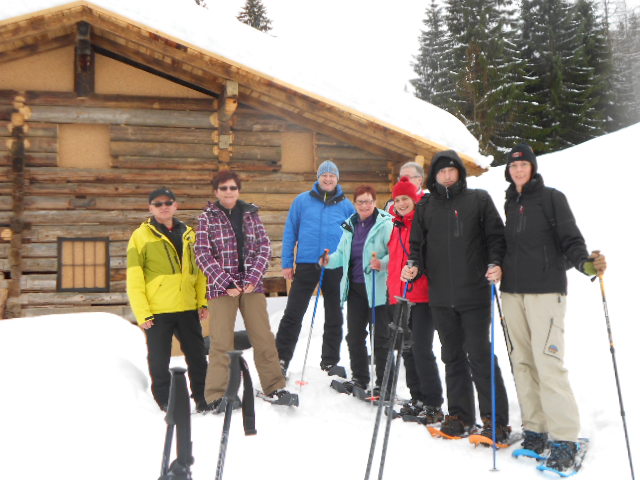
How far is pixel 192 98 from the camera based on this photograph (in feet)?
32.7

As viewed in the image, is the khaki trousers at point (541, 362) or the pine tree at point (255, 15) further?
the pine tree at point (255, 15)

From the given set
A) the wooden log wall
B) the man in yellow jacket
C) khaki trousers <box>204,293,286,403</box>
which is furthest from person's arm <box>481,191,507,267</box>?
the wooden log wall

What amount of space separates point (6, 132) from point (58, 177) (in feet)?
3.44

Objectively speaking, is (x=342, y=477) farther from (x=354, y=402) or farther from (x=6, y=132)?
(x=6, y=132)

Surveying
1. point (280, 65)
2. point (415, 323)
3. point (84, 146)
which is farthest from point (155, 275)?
point (84, 146)

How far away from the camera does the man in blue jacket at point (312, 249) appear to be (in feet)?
20.1

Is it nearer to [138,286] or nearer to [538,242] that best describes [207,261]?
[138,286]

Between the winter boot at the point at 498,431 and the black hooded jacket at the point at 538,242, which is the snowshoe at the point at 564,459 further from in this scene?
the black hooded jacket at the point at 538,242

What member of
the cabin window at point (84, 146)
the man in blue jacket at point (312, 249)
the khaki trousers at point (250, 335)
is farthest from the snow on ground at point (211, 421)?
the cabin window at point (84, 146)

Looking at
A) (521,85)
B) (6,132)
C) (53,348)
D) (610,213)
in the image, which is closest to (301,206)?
(53,348)

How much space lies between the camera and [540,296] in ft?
13.3

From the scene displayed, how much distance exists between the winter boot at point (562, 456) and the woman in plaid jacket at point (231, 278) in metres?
2.29

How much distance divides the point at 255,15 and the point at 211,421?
3097 cm

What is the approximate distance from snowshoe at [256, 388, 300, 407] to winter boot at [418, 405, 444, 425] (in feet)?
3.63
